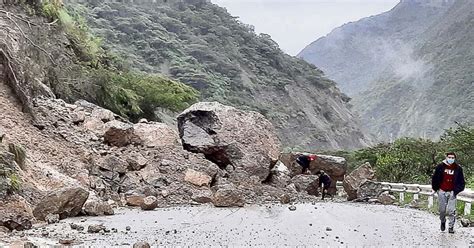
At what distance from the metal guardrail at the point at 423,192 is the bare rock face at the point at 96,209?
9.10 meters

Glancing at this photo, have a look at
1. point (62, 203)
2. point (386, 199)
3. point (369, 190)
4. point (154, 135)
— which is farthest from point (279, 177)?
point (62, 203)

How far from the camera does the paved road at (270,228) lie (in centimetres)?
1116

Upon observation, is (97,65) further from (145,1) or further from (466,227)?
(145,1)

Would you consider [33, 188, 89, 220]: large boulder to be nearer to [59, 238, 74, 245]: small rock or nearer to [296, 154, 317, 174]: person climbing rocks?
[59, 238, 74, 245]: small rock

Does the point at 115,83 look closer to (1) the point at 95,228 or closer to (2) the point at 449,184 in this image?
(1) the point at 95,228

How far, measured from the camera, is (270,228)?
43.4 ft

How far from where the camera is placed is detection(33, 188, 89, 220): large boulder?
1350 cm

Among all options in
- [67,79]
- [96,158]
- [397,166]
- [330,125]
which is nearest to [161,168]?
[96,158]

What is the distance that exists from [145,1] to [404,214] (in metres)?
73.4

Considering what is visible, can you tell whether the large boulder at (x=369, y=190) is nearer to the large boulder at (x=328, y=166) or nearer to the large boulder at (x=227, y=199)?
the large boulder at (x=328, y=166)

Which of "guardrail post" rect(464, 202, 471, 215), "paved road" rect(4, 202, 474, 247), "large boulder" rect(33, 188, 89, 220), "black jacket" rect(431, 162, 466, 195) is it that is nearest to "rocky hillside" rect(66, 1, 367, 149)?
"paved road" rect(4, 202, 474, 247)

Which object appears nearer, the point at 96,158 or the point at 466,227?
the point at 466,227


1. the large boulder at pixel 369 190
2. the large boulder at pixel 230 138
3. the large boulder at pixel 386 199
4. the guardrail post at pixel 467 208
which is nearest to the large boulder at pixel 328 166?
the large boulder at pixel 230 138

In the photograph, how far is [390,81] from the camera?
114 m
